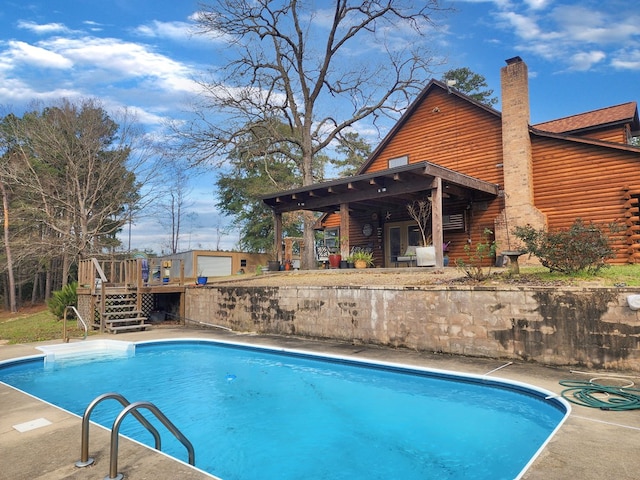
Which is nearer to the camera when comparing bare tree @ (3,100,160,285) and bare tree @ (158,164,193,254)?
bare tree @ (3,100,160,285)

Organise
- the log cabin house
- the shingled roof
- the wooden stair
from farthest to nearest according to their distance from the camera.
A: the shingled roof, the wooden stair, the log cabin house

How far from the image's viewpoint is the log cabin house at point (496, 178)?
40.4ft

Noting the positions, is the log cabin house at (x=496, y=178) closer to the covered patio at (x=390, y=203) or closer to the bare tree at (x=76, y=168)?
the covered patio at (x=390, y=203)

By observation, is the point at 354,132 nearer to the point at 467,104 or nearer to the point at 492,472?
the point at 467,104

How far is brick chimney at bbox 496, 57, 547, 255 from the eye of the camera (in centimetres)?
1370

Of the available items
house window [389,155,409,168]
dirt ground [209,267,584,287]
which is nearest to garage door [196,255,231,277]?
dirt ground [209,267,584,287]

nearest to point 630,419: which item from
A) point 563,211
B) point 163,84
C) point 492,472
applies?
point 492,472

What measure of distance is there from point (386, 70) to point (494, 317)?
1807 centimetres

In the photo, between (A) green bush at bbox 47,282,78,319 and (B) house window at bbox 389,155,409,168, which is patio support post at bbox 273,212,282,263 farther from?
(A) green bush at bbox 47,282,78,319

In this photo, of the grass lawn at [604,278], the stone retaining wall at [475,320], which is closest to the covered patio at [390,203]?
the stone retaining wall at [475,320]

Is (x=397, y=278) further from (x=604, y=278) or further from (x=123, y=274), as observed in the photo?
(x=123, y=274)

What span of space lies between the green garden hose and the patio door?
1176 centimetres

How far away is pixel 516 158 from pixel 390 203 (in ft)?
15.9

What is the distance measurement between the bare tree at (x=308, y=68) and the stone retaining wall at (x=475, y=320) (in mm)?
10088
